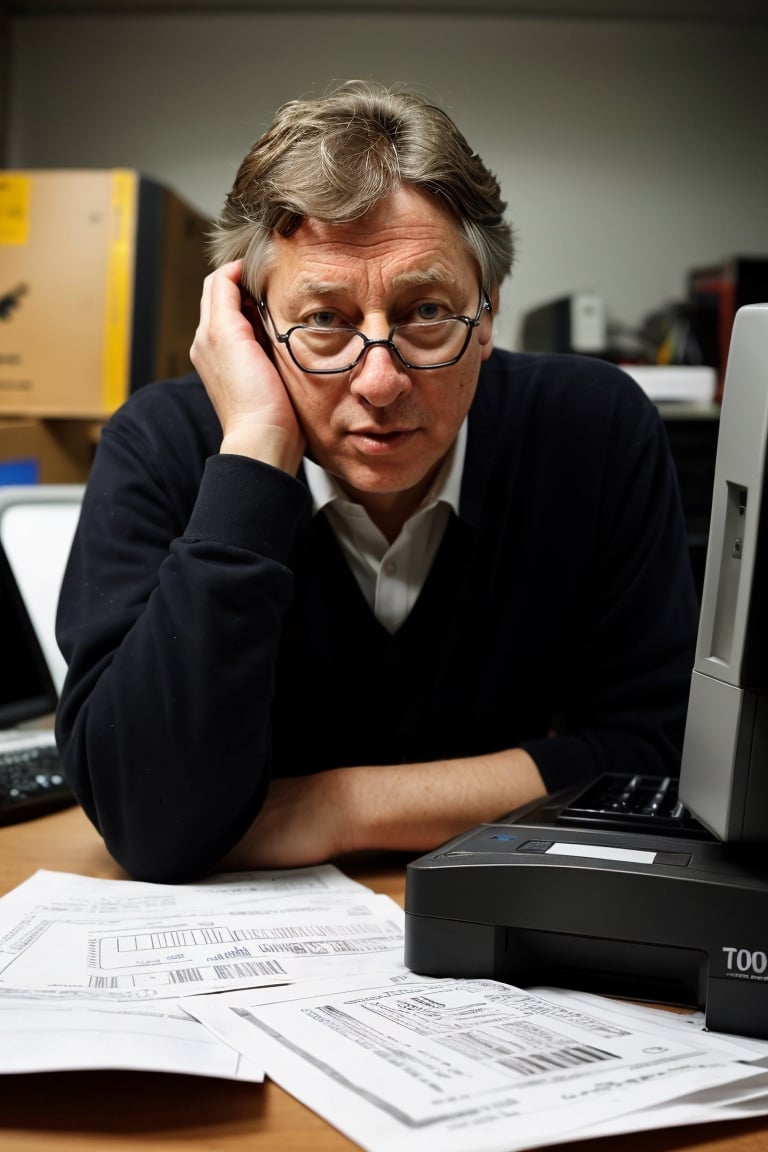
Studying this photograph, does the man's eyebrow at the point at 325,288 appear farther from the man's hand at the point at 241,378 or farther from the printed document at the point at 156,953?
the printed document at the point at 156,953

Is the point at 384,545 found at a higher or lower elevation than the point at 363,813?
higher

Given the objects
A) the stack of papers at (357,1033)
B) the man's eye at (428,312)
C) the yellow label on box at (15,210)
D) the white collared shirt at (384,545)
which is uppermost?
the yellow label on box at (15,210)

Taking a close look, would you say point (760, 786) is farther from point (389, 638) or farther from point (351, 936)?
point (389, 638)

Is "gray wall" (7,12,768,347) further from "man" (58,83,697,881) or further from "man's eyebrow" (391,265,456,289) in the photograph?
"man's eyebrow" (391,265,456,289)

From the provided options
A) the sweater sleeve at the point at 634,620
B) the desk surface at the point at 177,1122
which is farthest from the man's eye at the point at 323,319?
the desk surface at the point at 177,1122

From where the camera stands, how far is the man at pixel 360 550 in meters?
0.94

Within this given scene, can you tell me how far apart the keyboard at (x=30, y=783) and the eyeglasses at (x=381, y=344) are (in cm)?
49

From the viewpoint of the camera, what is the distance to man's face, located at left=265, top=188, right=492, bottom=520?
1.01 metres

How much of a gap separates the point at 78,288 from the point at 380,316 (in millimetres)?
1637

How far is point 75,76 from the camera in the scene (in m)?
3.53

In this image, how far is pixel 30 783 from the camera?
1168 mm

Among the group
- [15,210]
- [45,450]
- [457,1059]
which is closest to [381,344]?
[457,1059]

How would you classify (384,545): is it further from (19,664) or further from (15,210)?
(15,210)

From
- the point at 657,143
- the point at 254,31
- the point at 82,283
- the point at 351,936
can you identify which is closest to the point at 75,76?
the point at 254,31
